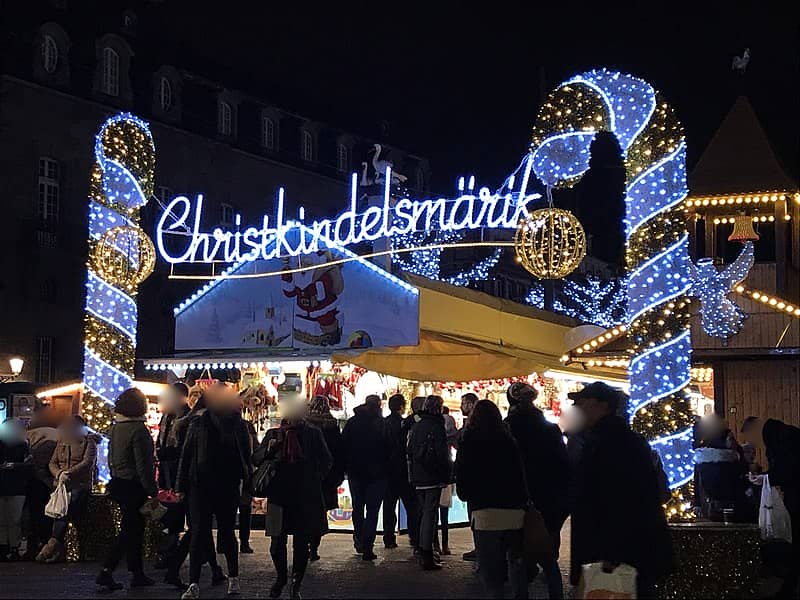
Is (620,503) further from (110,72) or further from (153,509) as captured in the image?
(110,72)

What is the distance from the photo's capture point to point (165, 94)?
40.8 metres

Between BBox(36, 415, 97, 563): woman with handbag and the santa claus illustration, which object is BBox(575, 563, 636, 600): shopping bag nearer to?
BBox(36, 415, 97, 563): woman with handbag

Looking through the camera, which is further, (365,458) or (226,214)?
(226,214)

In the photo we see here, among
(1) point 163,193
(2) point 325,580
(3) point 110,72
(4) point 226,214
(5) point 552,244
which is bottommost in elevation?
(2) point 325,580

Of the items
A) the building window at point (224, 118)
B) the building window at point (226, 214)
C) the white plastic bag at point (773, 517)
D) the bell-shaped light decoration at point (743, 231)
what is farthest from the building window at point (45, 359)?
the white plastic bag at point (773, 517)

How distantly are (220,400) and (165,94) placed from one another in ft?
101

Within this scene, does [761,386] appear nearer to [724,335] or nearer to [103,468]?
[724,335]

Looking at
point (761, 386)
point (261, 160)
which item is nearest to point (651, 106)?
point (761, 386)

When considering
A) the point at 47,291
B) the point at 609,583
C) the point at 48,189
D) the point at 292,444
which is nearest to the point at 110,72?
the point at 48,189

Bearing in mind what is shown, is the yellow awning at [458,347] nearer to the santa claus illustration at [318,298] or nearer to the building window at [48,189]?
the santa claus illustration at [318,298]

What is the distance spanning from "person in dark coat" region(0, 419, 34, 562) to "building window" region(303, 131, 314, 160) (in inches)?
1279

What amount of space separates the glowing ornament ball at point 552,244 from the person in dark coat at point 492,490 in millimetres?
4840

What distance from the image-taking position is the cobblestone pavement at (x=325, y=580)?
1200cm

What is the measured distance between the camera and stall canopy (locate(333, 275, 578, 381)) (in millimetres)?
18297
